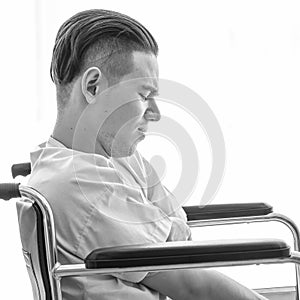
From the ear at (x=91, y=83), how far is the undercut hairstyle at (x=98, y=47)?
0.01 metres

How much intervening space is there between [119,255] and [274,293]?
5.06 feet

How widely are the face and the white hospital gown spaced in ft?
0.15

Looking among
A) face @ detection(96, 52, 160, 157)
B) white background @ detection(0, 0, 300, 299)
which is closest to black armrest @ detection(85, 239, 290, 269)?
face @ detection(96, 52, 160, 157)

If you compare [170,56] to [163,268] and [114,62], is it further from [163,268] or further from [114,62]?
[163,268]

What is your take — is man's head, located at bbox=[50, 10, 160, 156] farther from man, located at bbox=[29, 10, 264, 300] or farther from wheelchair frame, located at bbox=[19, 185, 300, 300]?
wheelchair frame, located at bbox=[19, 185, 300, 300]

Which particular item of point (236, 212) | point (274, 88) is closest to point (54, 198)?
point (236, 212)

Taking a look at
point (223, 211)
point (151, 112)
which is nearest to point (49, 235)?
point (151, 112)

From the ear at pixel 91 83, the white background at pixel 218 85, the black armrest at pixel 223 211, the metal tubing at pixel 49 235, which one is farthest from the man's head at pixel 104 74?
the white background at pixel 218 85

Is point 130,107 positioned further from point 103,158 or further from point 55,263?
point 55,263

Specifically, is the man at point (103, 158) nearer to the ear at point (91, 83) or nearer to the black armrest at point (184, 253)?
the ear at point (91, 83)

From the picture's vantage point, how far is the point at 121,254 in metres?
1.05

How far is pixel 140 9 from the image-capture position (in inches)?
95.7

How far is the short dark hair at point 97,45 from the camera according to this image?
1210 mm

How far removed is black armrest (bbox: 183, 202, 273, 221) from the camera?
153 centimetres
